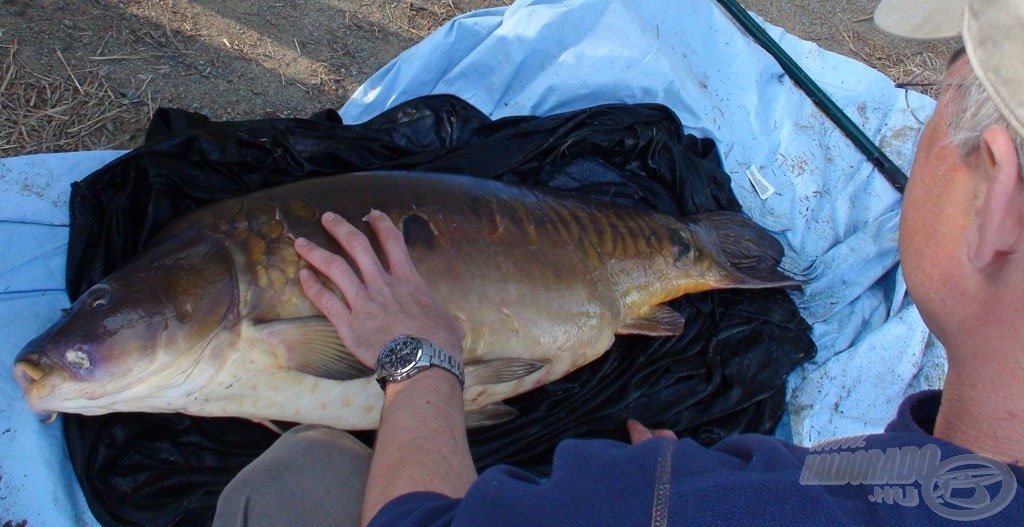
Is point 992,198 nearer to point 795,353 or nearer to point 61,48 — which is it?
point 795,353

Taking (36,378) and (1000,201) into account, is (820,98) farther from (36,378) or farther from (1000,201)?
(36,378)

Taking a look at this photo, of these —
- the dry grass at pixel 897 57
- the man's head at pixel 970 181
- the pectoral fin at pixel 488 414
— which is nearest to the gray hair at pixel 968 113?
the man's head at pixel 970 181

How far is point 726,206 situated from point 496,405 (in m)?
1.46

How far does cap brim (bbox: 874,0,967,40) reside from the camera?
1.53 metres

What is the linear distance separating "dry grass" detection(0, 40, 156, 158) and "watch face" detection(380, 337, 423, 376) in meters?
1.96

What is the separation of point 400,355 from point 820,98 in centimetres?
266

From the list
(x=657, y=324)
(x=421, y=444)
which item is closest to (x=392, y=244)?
(x=421, y=444)

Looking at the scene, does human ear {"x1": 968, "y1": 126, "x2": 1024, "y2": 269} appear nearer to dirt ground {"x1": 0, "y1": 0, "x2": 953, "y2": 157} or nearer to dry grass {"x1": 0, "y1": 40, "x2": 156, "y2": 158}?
dirt ground {"x1": 0, "y1": 0, "x2": 953, "y2": 157}

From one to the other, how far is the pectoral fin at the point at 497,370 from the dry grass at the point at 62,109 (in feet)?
6.29

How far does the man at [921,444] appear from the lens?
1.18 m

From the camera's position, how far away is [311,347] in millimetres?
1967

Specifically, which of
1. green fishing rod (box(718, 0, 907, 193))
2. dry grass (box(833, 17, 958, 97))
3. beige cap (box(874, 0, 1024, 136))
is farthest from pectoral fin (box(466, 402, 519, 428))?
dry grass (box(833, 17, 958, 97))

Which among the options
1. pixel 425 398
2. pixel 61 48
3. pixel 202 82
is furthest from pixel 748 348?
pixel 61 48

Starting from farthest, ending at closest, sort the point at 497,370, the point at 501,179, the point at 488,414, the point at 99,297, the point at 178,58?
the point at 178,58
the point at 501,179
the point at 488,414
the point at 497,370
the point at 99,297
